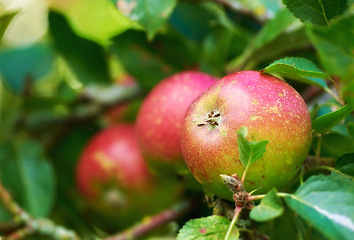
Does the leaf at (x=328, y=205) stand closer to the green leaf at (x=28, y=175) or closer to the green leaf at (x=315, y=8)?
the green leaf at (x=315, y=8)

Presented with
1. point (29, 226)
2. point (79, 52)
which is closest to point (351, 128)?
point (29, 226)

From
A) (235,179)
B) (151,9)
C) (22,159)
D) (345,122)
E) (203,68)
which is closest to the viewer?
(235,179)

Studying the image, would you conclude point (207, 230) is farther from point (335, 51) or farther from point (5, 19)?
point (5, 19)

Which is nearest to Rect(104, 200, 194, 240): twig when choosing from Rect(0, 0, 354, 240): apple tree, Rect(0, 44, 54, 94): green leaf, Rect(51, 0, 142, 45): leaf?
Rect(0, 0, 354, 240): apple tree

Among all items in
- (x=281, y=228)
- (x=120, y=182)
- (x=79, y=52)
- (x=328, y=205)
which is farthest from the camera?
(x=79, y=52)

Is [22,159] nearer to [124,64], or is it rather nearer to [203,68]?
[124,64]

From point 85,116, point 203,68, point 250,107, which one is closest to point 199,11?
point 203,68

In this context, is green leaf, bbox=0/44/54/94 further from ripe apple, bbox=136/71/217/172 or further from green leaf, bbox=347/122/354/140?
green leaf, bbox=347/122/354/140
